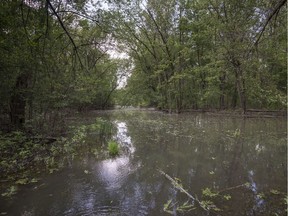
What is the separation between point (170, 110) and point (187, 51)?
5.97 m

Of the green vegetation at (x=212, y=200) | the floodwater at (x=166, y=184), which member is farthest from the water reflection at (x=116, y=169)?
the green vegetation at (x=212, y=200)

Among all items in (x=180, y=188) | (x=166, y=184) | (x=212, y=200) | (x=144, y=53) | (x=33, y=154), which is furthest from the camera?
(x=144, y=53)

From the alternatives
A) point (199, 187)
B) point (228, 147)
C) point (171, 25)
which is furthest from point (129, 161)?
point (171, 25)

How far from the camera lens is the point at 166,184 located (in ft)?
12.6

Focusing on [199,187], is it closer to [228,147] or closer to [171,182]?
[171,182]

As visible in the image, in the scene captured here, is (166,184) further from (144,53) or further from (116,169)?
(144,53)

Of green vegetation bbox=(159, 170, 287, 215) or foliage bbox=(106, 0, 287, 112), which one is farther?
foliage bbox=(106, 0, 287, 112)

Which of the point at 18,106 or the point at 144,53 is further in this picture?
the point at 144,53

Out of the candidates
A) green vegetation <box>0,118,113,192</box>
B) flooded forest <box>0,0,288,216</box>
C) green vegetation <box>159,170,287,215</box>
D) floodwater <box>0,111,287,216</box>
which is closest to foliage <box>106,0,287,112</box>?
flooded forest <box>0,0,288,216</box>

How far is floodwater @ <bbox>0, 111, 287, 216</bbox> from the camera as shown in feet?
9.89

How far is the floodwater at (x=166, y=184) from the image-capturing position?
3.02 meters

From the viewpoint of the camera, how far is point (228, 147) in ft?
20.6

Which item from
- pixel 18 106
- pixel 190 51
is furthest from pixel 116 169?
pixel 190 51

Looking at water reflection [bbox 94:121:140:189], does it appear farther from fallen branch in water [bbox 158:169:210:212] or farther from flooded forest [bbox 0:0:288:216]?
fallen branch in water [bbox 158:169:210:212]
